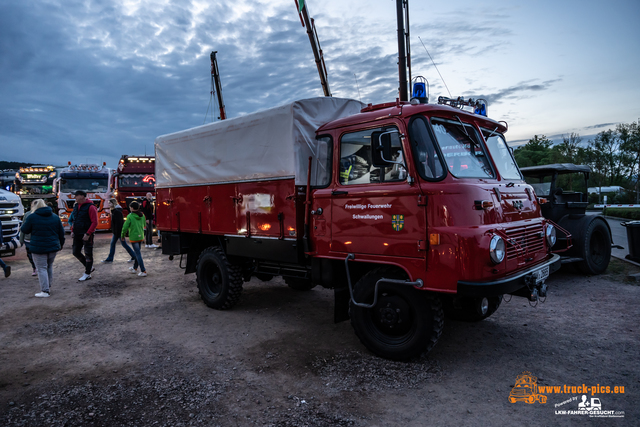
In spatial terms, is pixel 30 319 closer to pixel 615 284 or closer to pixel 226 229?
pixel 226 229

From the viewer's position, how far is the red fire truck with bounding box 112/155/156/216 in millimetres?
18156

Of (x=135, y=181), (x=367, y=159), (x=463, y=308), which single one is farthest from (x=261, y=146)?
(x=135, y=181)

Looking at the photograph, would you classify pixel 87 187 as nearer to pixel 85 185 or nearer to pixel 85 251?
pixel 85 185

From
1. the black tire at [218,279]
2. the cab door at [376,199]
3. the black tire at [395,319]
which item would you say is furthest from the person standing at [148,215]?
the black tire at [395,319]

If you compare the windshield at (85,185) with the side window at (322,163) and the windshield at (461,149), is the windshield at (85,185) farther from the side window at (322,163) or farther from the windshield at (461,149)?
the windshield at (461,149)

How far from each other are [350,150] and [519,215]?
205cm

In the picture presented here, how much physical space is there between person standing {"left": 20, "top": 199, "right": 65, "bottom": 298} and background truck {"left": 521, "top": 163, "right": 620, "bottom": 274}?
9509 mm

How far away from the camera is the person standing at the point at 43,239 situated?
24.2ft

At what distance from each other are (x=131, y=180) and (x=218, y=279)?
45.2 ft

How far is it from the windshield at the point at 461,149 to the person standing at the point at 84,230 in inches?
309

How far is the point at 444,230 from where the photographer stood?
12.5ft

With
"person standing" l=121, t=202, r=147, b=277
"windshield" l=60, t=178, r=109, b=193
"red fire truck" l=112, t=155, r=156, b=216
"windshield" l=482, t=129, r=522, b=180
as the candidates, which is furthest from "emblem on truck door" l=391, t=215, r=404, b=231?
"windshield" l=60, t=178, r=109, b=193

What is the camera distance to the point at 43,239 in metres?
7.39

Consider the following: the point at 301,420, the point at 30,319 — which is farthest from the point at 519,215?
the point at 30,319
